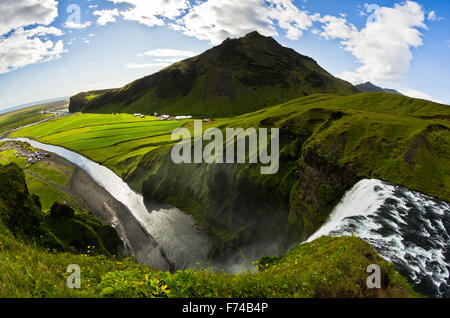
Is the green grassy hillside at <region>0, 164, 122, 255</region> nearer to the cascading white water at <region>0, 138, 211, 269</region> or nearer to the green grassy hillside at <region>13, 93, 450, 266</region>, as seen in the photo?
the cascading white water at <region>0, 138, 211, 269</region>

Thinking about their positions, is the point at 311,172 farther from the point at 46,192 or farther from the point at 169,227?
the point at 46,192

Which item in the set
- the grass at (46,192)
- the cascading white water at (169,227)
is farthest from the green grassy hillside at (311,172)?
the grass at (46,192)

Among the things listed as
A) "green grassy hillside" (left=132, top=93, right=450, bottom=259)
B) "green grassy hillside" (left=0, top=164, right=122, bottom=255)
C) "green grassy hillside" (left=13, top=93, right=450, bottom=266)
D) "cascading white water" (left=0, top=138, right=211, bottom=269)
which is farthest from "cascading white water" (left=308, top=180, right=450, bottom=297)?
"cascading white water" (left=0, top=138, right=211, bottom=269)

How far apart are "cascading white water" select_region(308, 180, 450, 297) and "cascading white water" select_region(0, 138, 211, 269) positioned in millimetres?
29882

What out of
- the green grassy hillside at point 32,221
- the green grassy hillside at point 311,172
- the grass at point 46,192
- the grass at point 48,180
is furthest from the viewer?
the grass at point 48,180

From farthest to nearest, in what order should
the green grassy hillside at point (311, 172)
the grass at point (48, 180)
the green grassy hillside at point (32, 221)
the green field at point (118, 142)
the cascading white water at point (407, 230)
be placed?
the green field at point (118, 142) < the grass at point (48, 180) < the green grassy hillside at point (311, 172) < the green grassy hillside at point (32, 221) < the cascading white water at point (407, 230)

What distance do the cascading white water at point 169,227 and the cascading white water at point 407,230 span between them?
29.9 meters

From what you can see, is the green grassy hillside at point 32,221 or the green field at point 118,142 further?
the green field at point 118,142

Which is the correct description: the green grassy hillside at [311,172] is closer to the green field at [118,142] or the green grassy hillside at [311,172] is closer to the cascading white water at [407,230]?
the cascading white water at [407,230]

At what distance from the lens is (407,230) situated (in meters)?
20.1

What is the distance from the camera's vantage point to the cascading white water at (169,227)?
4985cm

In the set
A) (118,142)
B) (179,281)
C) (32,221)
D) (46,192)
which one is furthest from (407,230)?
(118,142)

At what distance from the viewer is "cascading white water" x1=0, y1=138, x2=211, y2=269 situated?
49.8 meters
